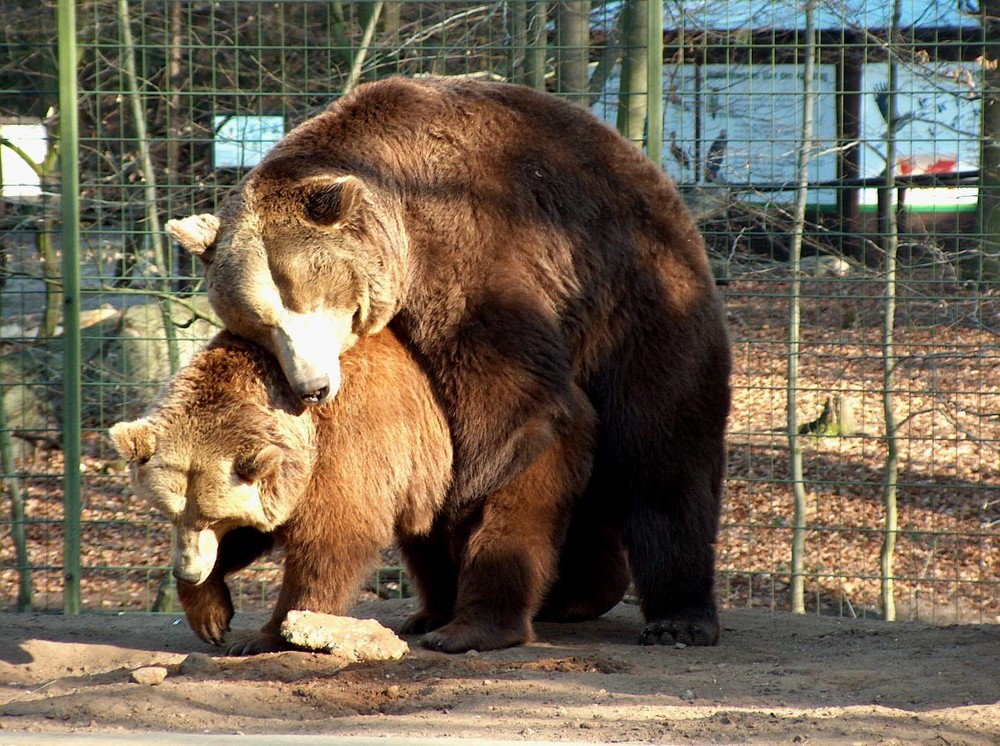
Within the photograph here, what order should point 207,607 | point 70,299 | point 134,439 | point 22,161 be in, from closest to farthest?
point 134,439, point 207,607, point 70,299, point 22,161

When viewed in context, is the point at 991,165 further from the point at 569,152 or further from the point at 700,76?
the point at 569,152

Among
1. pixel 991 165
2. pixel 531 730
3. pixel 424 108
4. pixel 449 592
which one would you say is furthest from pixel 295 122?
pixel 531 730

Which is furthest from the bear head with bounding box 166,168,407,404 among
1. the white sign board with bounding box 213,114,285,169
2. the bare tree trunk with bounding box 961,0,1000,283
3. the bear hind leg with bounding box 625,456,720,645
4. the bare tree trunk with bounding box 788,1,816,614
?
the bare tree trunk with bounding box 961,0,1000,283

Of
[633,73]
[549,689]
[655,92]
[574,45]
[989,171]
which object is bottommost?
[549,689]

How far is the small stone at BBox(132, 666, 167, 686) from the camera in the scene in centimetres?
413

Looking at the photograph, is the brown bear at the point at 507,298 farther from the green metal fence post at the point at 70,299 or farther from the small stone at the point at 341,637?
the green metal fence post at the point at 70,299

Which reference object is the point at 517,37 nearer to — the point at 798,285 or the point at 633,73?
the point at 633,73

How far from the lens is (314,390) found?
4.45m

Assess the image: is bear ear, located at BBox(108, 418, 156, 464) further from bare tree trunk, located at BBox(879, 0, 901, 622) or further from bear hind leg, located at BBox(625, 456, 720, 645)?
bare tree trunk, located at BBox(879, 0, 901, 622)

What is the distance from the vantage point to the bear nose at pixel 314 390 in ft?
14.6

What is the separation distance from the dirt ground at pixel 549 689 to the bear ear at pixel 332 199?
1.62m

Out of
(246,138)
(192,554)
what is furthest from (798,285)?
(192,554)

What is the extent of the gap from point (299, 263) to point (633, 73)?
2.89m

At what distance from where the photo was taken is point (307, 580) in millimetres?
4590
